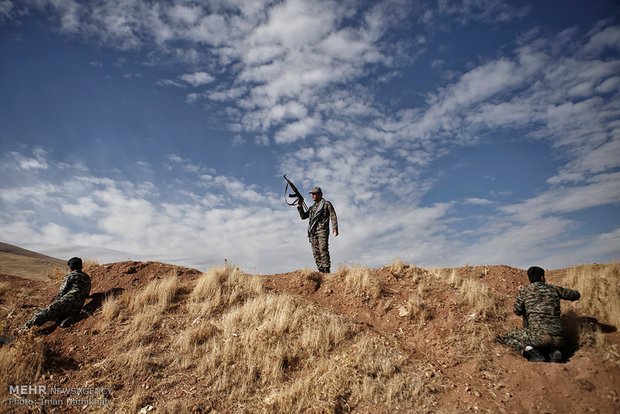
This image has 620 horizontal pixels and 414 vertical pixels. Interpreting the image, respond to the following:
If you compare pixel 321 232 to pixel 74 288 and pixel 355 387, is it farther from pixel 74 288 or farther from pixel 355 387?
pixel 74 288

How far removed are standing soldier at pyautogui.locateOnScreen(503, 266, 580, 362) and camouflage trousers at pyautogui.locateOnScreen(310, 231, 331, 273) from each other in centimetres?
494

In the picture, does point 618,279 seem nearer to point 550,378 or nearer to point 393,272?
point 550,378

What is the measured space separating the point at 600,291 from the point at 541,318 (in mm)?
2406

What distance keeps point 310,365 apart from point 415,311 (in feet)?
8.98

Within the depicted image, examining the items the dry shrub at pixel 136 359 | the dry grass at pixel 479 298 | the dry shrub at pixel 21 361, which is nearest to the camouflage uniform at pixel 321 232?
the dry grass at pixel 479 298

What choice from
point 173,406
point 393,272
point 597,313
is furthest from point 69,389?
point 597,313

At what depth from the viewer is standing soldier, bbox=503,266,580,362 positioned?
4.87 meters

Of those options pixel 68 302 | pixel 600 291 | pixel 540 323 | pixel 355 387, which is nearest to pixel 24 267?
pixel 68 302

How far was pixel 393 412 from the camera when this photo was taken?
423 cm

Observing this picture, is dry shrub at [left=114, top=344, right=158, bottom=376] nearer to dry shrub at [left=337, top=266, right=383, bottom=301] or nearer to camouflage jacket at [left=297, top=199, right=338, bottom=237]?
dry shrub at [left=337, top=266, right=383, bottom=301]

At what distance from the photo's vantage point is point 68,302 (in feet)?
22.3

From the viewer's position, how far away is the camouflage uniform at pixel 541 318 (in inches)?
192

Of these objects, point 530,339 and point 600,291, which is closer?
point 530,339

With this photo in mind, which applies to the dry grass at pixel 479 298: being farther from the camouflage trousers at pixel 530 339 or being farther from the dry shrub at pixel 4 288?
the dry shrub at pixel 4 288
